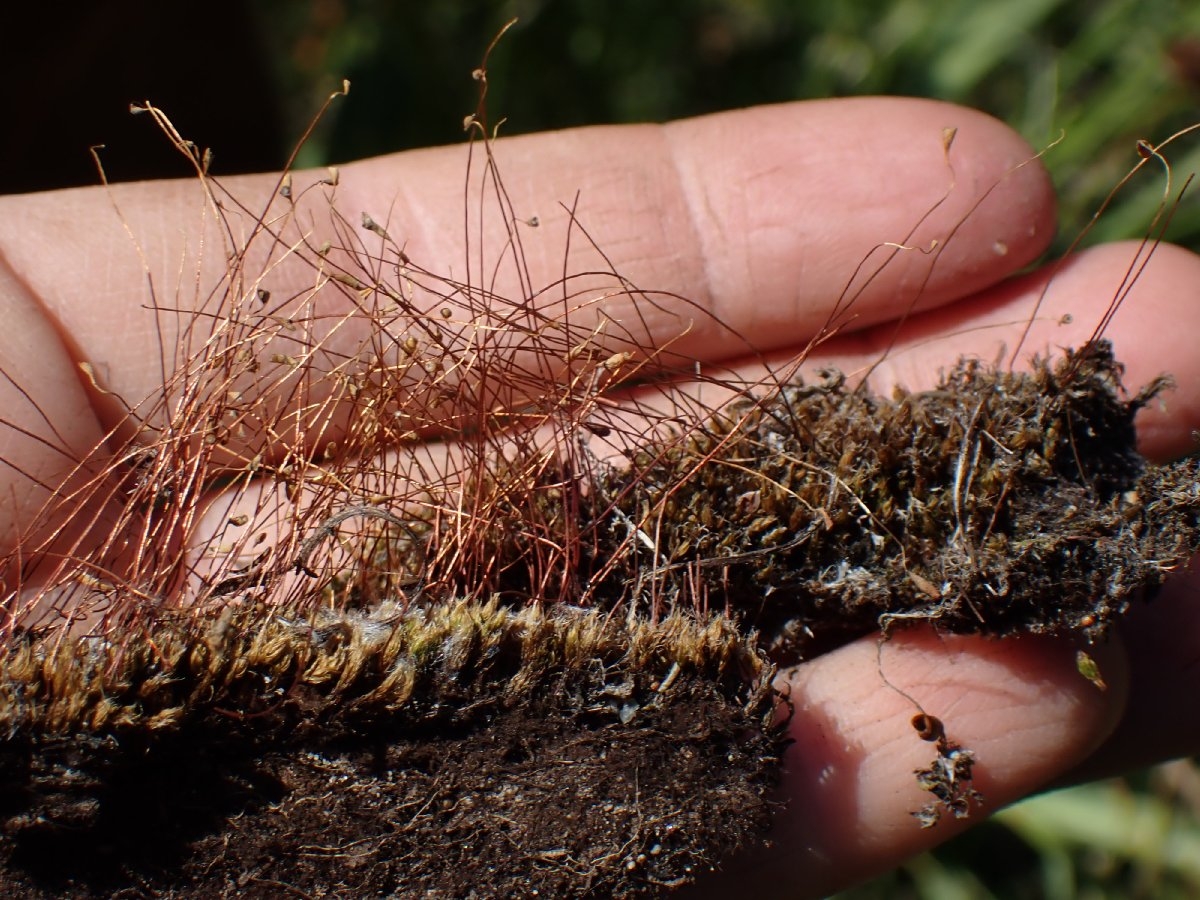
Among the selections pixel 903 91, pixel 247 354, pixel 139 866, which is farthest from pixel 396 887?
pixel 903 91

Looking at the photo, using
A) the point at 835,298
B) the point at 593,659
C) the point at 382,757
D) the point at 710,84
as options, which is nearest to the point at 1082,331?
the point at 835,298

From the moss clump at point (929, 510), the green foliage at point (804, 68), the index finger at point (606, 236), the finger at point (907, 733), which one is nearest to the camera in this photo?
the moss clump at point (929, 510)

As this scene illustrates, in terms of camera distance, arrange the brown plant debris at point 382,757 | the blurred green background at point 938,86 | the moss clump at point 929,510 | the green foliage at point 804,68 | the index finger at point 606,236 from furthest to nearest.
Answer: the green foliage at point 804,68
the blurred green background at point 938,86
the index finger at point 606,236
the moss clump at point 929,510
the brown plant debris at point 382,757

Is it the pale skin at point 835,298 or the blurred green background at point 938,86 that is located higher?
the blurred green background at point 938,86

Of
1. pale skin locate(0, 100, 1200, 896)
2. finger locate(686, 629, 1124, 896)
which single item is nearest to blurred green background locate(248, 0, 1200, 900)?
pale skin locate(0, 100, 1200, 896)

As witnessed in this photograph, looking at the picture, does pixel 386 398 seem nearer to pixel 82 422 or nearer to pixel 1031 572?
pixel 82 422

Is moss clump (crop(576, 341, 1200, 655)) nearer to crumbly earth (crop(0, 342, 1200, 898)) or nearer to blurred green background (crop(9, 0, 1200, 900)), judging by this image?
crumbly earth (crop(0, 342, 1200, 898))

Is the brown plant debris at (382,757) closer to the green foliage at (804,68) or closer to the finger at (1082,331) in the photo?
the finger at (1082,331)

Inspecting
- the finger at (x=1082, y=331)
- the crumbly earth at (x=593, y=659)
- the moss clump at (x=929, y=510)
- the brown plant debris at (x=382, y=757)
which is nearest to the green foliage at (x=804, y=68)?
the finger at (x=1082, y=331)
